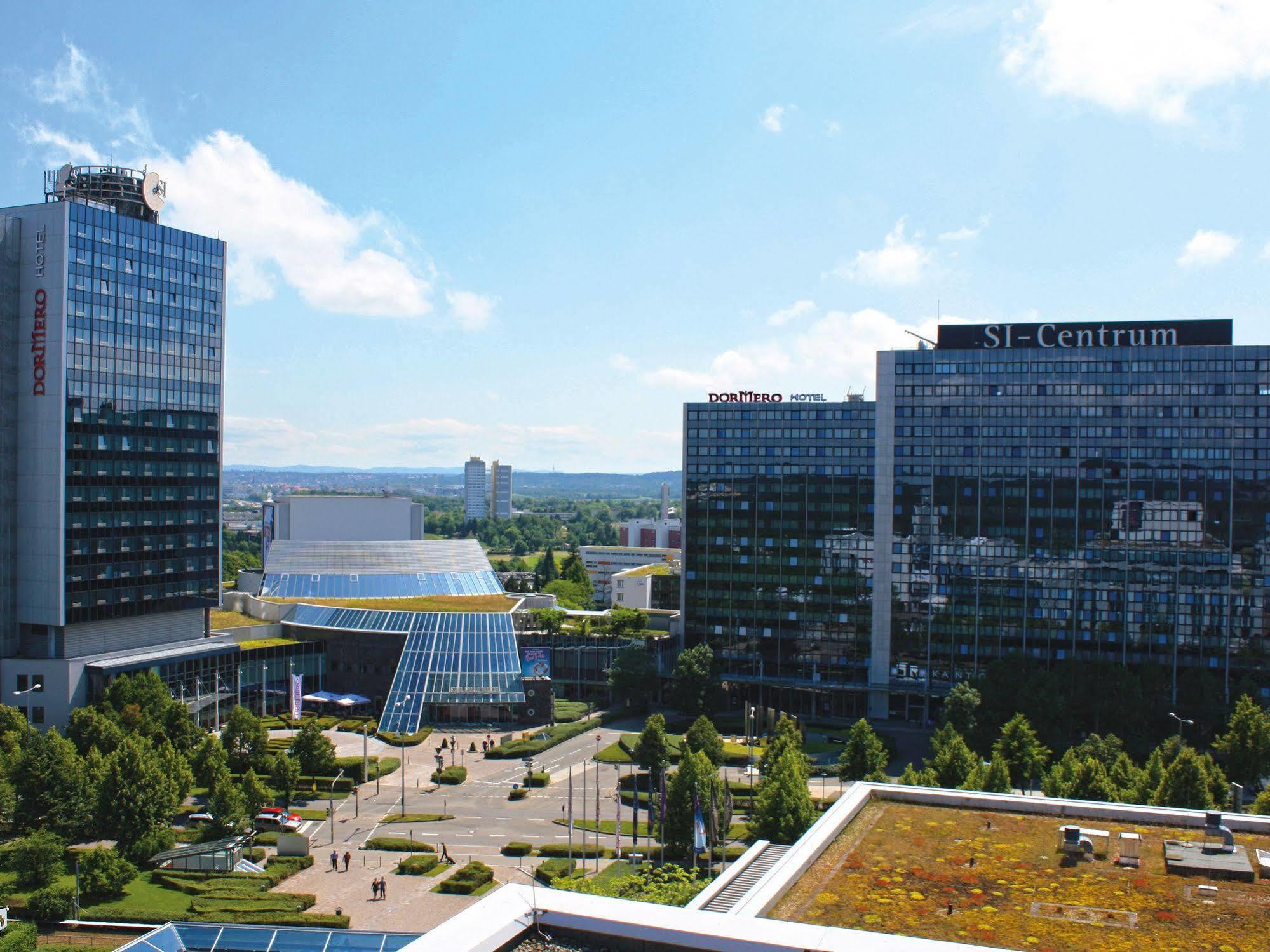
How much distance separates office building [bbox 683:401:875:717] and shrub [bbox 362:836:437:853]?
193ft

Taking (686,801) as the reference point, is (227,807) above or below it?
below

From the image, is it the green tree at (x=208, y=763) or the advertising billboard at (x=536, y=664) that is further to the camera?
the advertising billboard at (x=536, y=664)

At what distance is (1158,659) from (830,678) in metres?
34.2

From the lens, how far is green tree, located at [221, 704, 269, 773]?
8369 cm

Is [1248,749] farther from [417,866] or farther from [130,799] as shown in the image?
[130,799]

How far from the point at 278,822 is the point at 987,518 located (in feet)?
257

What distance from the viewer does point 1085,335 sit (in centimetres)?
11569

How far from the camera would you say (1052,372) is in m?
116

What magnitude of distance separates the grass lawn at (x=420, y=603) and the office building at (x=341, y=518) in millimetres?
37840

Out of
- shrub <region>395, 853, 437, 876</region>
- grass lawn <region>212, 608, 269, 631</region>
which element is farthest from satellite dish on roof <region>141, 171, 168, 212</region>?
shrub <region>395, 853, 437, 876</region>

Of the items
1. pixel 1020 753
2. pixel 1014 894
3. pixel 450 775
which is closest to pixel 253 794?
pixel 450 775

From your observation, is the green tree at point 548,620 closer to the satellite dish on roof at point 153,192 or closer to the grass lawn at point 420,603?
the grass lawn at point 420,603

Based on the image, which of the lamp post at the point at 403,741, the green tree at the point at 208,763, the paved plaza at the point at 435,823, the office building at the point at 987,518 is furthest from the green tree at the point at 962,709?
the green tree at the point at 208,763

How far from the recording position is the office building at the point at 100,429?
9775cm
